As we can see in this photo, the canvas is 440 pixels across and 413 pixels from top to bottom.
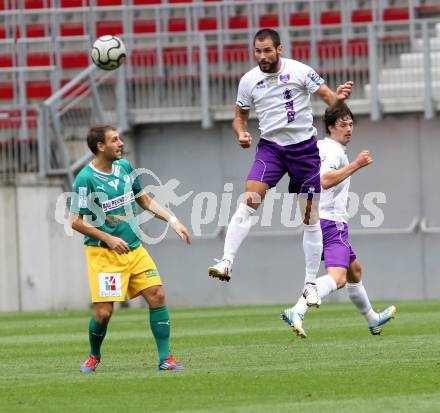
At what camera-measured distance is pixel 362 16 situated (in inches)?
948

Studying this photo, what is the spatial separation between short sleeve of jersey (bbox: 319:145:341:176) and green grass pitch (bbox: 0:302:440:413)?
5.10 feet

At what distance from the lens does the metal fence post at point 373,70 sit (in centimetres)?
2238

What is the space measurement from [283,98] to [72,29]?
1435 centimetres

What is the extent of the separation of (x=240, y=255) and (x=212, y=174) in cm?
149

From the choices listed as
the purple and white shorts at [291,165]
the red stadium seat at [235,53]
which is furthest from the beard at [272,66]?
Result: the red stadium seat at [235,53]

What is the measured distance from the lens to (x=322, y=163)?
473 inches

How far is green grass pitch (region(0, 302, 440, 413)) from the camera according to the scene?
816cm

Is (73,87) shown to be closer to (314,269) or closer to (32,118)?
(32,118)

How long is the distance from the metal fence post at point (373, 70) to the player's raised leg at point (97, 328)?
12.8 metres

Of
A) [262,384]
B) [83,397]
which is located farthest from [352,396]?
[83,397]

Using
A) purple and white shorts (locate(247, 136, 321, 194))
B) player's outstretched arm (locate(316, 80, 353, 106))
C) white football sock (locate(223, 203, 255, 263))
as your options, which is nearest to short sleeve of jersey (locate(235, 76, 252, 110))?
purple and white shorts (locate(247, 136, 321, 194))

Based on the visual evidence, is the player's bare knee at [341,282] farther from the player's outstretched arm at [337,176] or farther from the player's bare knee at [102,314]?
the player's bare knee at [102,314]

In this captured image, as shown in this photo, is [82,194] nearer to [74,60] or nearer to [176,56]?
[176,56]

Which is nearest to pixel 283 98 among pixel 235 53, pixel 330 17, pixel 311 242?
pixel 311 242
